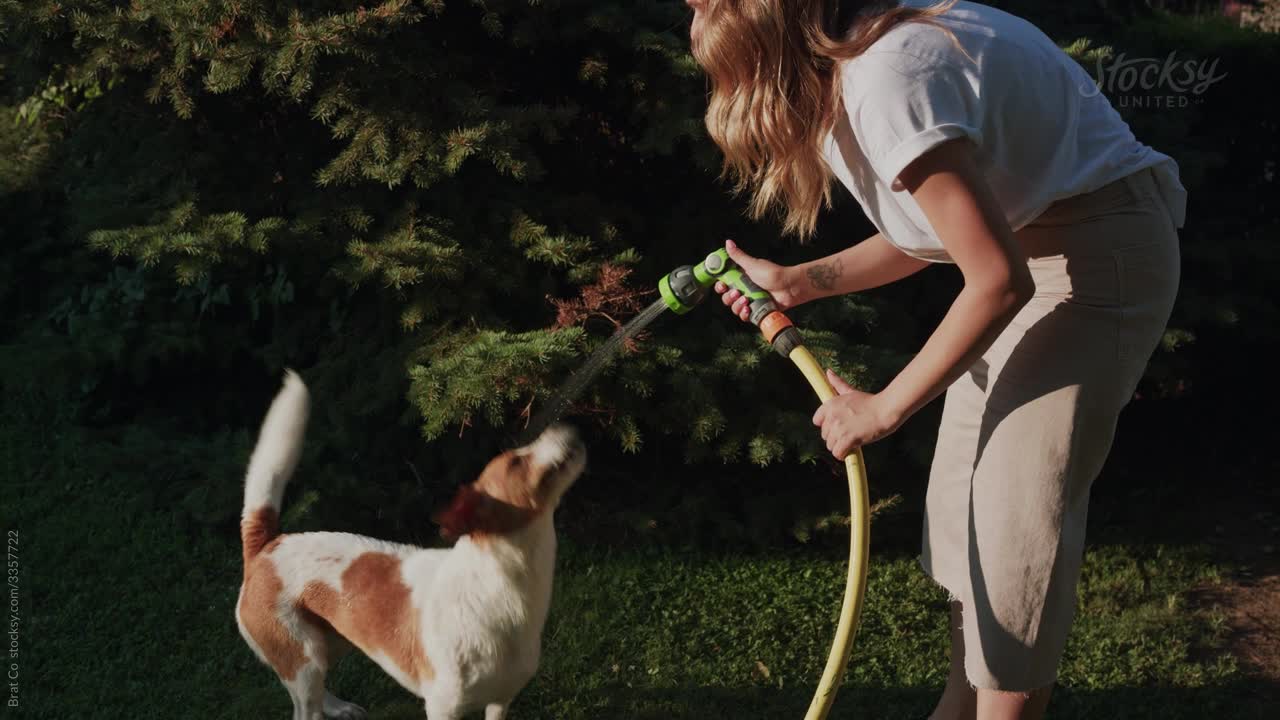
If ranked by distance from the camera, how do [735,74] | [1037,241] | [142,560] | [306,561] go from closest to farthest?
1. [735,74]
2. [1037,241]
3. [306,561]
4. [142,560]

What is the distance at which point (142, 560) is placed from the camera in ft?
15.4

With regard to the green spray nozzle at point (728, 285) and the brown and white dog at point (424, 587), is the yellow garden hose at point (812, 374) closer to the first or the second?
the green spray nozzle at point (728, 285)

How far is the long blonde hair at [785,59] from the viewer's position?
2.06 m

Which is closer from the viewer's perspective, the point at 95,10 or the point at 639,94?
the point at 95,10

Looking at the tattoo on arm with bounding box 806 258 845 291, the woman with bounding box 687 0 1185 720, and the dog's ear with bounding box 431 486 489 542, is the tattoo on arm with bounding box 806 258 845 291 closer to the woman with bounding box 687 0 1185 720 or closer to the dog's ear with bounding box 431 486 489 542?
the woman with bounding box 687 0 1185 720

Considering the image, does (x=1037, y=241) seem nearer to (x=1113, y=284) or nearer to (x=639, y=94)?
(x=1113, y=284)

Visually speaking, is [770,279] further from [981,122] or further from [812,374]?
[981,122]

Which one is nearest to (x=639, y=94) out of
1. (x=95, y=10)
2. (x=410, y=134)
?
(x=410, y=134)

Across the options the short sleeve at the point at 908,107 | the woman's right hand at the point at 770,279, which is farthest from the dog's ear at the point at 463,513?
the short sleeve at the point at 908,107

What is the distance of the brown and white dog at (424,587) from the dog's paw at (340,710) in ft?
Answer: 1.14

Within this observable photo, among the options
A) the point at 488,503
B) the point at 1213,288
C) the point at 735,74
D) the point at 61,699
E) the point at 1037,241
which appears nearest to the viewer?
the point at 735,74

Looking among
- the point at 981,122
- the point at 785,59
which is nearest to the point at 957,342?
the point at 981,122

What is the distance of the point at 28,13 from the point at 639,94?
2432 millimetres

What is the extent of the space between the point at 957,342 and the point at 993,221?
243 millimetres
